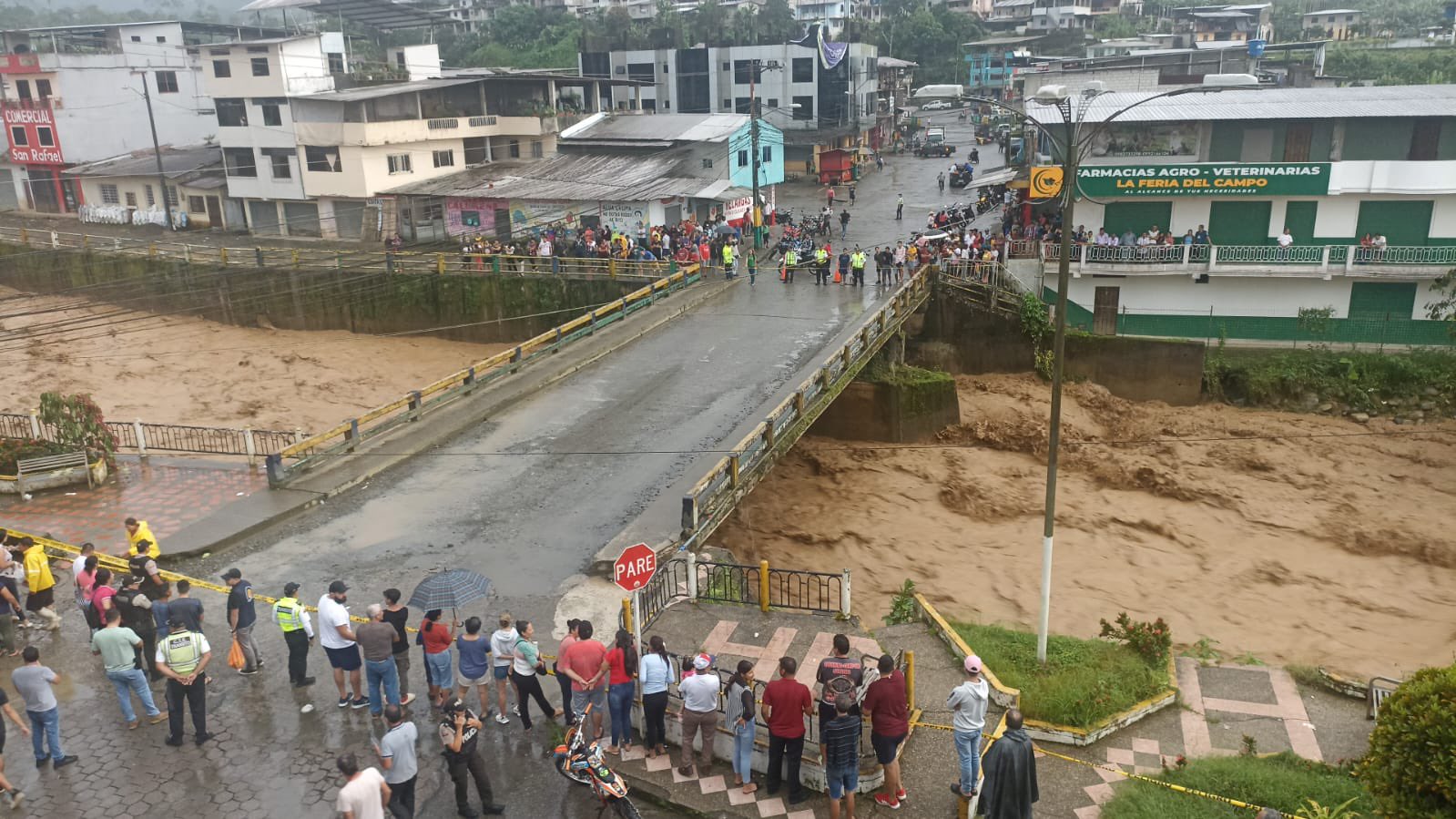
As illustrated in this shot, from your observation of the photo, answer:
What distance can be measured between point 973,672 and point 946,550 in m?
12.1

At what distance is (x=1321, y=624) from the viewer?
18.6m

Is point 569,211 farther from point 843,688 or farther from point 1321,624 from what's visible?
point 843,688

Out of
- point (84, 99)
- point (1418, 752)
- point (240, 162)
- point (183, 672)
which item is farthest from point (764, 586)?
point (84, 99)

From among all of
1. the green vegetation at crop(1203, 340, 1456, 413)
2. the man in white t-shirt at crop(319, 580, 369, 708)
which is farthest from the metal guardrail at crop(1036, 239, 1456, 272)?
the man in white t-shirt at crop(319, 580, 369, 708)

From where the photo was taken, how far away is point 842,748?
9.15 m

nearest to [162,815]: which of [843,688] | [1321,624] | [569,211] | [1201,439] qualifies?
[843,688]

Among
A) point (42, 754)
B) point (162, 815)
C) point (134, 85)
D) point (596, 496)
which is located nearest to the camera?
point (162, 815)

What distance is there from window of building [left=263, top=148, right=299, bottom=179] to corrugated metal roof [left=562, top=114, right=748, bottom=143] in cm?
1213

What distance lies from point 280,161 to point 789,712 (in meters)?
44.0

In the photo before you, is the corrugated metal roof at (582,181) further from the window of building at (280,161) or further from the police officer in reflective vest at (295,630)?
the police officer in reflective vest at (295,630)

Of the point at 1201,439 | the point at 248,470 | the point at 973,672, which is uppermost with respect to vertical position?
the point at 973,672

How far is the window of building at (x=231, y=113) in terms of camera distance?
46.2 meters

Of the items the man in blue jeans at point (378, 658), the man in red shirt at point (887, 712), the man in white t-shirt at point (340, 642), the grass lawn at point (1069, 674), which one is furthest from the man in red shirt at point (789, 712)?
the man in white t-shirt at point (340, 642)

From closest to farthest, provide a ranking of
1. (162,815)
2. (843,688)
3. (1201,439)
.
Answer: (843,688), (162,815), (1201,439)
